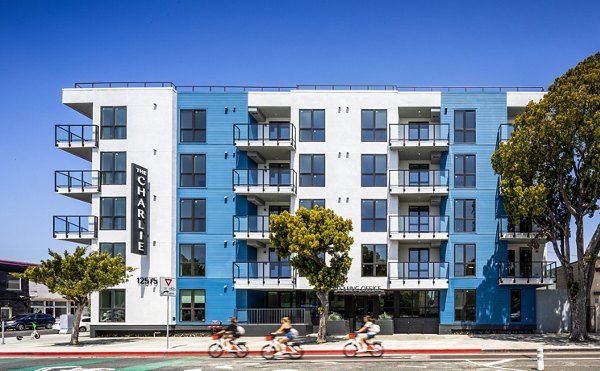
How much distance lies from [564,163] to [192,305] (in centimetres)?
2281

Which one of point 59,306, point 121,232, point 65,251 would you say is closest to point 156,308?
point 121,232

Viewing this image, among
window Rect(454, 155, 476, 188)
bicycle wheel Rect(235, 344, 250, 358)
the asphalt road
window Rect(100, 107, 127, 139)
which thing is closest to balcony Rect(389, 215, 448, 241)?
window Rect(454, 155, 476, 188)

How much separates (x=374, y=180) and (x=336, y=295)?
7.61 metres

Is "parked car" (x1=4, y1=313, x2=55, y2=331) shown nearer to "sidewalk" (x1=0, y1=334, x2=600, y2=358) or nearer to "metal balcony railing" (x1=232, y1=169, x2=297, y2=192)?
"sidewalk" (x1=0, y1=334, x2=600, y2=358)

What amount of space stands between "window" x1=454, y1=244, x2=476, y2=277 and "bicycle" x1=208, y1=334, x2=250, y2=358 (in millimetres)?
16980

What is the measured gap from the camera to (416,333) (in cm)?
3944

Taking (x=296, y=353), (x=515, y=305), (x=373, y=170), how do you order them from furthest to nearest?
(x=373, y=170)
(x=515, y=305)
(x=296, y=353)

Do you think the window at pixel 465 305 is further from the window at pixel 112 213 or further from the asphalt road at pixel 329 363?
the window at pixel 112 213

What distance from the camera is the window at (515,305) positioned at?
3884 centimetres

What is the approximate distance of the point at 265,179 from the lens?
3953cm

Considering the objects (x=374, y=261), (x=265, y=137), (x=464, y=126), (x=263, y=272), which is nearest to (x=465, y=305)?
(x=374, y=261)

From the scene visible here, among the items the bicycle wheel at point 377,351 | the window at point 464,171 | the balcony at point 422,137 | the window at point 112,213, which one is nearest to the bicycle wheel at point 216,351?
the bicycle wheel at point 377,351

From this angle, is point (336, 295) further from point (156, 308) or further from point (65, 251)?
point (65, 251)

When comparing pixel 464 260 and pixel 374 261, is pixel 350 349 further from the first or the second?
pixel 464 260
